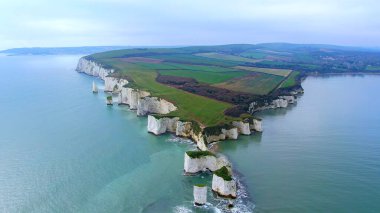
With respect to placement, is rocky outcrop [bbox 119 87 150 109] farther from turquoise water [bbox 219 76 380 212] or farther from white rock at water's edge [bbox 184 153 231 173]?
white rock at water's edge [bbox 184 153 231 173]

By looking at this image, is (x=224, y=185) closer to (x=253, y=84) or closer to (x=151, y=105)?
(x=151, y=105)

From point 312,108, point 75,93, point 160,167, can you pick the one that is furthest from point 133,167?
point 75,93

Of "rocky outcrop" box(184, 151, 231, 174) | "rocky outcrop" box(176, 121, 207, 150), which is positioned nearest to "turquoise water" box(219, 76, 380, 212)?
"rocky outcrop" box(184, 151, 231, 174)

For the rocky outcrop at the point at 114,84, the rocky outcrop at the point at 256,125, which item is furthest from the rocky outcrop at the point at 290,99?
the rocky outcrop at the point at 114,84

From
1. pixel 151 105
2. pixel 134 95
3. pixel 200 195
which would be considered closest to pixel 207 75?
pixel 134 95

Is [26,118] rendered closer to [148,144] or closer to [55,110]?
[55,110]
